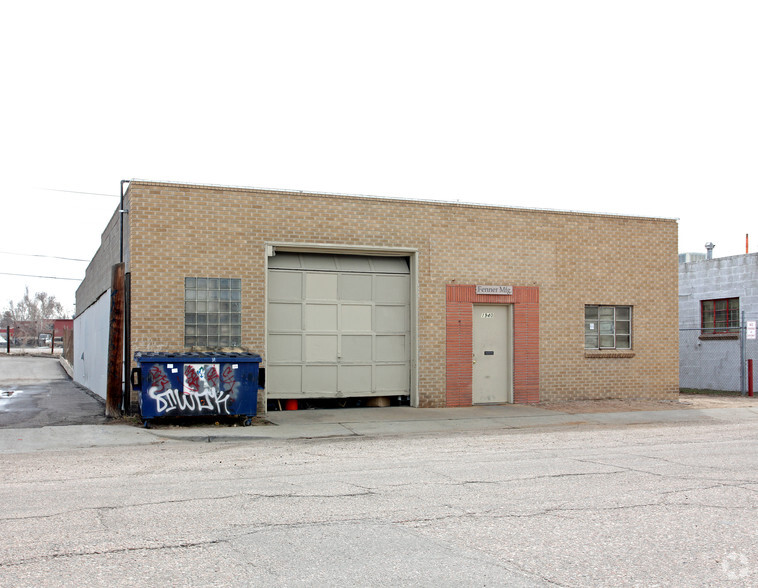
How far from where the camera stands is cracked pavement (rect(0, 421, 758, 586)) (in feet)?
16.7

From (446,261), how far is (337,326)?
9.13 ft

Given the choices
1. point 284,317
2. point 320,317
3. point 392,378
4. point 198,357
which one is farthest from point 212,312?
point 392,378

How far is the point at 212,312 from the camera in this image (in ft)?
48.8

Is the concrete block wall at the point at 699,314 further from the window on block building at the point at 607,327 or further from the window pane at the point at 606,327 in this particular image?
the window pane at the point at 606,327

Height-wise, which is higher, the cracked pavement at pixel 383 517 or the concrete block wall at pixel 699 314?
the concrete block wall at pixel 699 314

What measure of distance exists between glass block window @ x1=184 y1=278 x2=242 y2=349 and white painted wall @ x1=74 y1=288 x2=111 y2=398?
3.20 metres

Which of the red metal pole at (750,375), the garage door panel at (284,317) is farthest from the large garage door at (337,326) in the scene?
the red metal pole at (750,375)

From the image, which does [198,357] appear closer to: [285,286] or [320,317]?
[285,286]

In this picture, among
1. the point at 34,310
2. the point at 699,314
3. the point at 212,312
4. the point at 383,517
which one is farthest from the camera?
the point at 34,310

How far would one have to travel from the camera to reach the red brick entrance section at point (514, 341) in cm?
1660

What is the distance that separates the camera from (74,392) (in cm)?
2138

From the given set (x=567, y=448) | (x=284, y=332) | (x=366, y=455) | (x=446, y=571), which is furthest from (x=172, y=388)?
(x=446, y=571)

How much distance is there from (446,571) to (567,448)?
250 inches

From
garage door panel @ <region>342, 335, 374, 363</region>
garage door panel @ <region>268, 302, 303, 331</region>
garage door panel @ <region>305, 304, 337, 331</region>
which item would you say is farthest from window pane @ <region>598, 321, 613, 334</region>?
garage door panel @ <region>268, 302, 303, 331</region>
